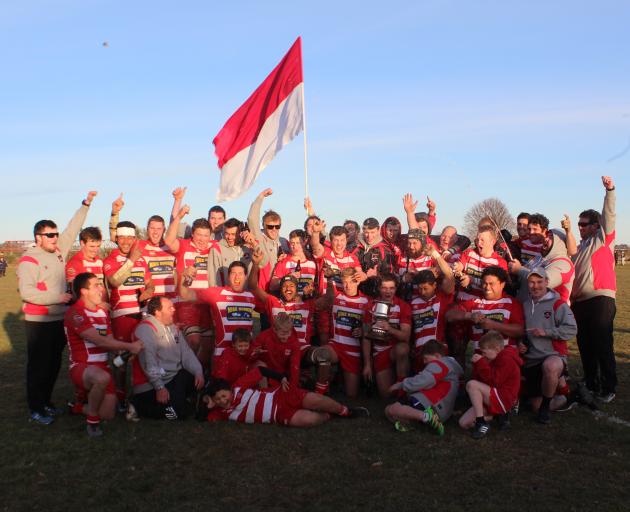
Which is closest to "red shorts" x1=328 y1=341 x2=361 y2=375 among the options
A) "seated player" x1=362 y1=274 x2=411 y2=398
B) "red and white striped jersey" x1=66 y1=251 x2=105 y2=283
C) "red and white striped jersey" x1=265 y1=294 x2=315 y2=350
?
"seated player" x1=362 y1=274 x2=411 y2=398

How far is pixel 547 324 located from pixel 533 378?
2.02ft

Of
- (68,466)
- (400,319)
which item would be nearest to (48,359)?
(68,466)

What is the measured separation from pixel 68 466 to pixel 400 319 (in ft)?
12.8

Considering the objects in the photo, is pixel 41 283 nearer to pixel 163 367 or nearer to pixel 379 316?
pixel 163 367

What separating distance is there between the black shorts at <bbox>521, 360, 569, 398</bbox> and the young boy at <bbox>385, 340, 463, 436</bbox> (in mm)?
831

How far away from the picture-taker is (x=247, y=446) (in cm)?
539

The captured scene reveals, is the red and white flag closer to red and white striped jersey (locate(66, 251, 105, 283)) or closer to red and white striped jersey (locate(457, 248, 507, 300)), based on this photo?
red and white striped jersey (locate(66, 251, 105, 283))

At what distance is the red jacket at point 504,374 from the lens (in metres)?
5.76

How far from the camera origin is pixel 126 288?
7.08 m

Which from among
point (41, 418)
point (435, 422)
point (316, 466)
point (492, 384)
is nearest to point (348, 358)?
point (435, 422)

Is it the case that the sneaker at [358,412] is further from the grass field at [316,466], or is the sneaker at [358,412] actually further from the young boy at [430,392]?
the young boy at [430,392]

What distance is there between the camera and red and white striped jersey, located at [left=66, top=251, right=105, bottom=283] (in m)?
6.82

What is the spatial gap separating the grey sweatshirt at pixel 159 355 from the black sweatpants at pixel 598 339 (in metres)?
4.59

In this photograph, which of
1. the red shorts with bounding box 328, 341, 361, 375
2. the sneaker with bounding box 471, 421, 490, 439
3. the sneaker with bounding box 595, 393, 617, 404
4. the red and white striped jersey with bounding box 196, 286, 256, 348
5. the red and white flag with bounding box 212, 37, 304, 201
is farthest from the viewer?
the red and white flag with bounding box 212, 37, 304, 201
